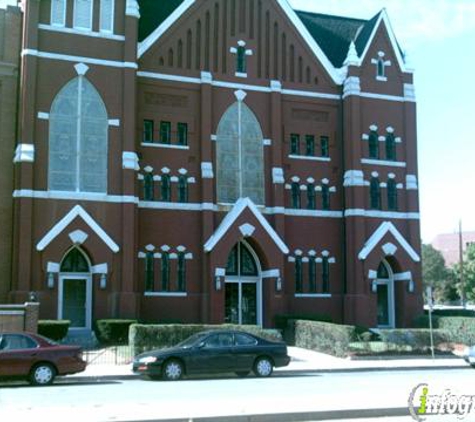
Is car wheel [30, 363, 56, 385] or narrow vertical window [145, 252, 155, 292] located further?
narrow vertical window [145, 252, 155, 292]

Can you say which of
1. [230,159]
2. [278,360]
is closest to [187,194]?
[230,159]

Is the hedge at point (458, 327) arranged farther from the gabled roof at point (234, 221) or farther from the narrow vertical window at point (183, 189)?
the narrow vertical window at point (183, 189)

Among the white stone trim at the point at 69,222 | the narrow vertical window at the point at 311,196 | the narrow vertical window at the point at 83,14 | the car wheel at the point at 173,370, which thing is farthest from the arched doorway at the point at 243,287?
the car wheel at the point at 173,370

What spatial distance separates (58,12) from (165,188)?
953cm

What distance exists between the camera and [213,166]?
37.0 metres

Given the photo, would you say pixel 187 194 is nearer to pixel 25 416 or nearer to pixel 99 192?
pixel 99 192

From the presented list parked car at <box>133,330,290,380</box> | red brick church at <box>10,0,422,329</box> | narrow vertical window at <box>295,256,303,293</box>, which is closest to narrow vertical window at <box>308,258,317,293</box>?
red brick church at <box>10,0,422,329</box>

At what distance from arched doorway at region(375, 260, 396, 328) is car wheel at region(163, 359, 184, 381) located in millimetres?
19963

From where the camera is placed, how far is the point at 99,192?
33469 millimetres

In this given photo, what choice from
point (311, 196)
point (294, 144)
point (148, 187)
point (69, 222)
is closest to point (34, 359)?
point (69, 222)

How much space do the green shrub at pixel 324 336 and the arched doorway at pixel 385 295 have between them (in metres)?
7.63

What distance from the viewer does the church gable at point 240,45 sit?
37062 millimetres

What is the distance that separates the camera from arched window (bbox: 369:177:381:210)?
39.9 meters

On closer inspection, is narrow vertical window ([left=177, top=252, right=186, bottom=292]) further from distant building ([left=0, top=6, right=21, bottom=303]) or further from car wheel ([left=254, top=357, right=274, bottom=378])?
car wheel ([left=254, top=357, right=274, bottom=378])
